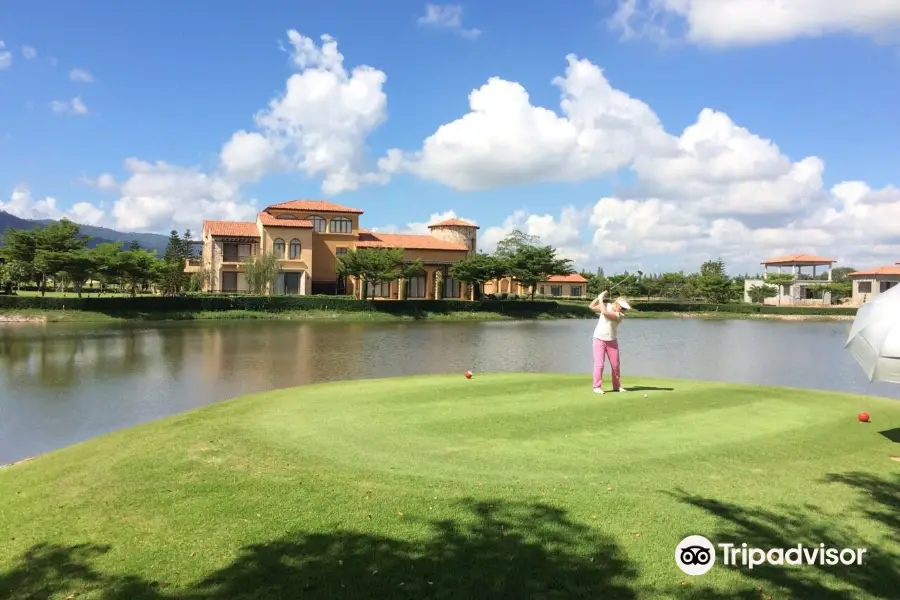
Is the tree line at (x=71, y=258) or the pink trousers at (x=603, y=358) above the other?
the tree line at (x=71, y=258)

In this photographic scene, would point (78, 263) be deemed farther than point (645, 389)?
Yes

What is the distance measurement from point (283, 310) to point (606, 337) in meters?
42.9

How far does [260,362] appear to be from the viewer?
2317 cm

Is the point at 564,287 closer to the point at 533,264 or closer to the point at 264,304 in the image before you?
the point at 533,264

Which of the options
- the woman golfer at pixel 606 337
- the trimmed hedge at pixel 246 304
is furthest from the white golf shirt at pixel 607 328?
the trimmed hedge at pixel 246 304

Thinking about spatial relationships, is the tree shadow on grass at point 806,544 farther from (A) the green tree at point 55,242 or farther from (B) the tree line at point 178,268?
(A) the green tree at point 55,242

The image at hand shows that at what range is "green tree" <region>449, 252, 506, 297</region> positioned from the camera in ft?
222

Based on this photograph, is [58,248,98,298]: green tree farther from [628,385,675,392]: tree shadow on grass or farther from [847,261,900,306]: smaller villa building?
[847,261,900,306]: smaller villa building

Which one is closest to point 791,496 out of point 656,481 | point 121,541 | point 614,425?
point 656,481

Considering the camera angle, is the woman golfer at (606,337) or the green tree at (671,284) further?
the green tree at (671,284)

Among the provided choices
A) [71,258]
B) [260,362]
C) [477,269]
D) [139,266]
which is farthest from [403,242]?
[260,362]

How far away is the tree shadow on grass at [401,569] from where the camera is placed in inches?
180

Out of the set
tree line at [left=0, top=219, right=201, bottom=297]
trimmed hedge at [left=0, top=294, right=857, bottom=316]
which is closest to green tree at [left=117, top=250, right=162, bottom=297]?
tree line at [left=0, top=219, right=201, bottom=297]

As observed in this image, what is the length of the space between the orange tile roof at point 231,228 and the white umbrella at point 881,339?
61230 millimetres
